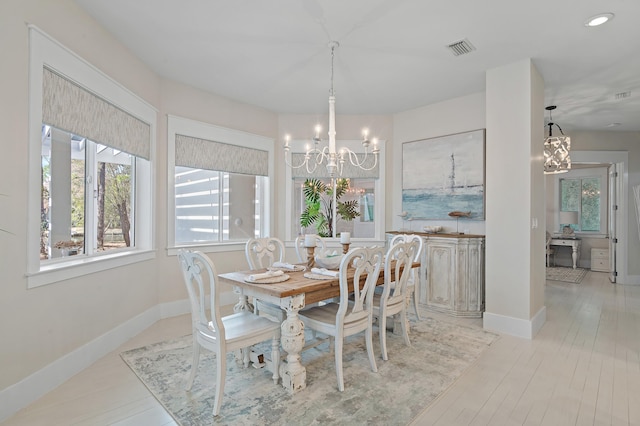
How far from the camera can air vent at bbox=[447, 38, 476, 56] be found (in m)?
3.03

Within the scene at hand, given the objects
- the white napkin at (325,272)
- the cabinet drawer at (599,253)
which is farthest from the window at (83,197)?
the cabinet drawer at (599,253)

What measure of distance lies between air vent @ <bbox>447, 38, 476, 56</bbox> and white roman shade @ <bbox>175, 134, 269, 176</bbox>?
9.45 ft

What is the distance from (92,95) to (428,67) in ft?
10.6

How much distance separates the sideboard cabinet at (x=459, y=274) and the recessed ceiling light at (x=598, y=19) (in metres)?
2.26

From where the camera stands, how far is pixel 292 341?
2264mm

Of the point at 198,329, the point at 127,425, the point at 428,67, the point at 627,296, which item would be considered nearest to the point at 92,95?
the point at 198,329

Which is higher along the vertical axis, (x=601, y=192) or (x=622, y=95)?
(x=622, y=95)

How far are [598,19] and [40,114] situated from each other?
13.9ft

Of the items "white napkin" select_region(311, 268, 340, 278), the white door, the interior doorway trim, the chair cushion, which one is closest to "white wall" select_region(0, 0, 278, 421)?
the chair cushion

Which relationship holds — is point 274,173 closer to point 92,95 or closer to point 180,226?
point 180,226

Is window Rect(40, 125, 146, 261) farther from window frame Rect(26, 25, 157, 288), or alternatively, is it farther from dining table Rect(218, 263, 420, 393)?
dining table Rect(218, 263, 420, 393)

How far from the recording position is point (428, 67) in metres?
3.57

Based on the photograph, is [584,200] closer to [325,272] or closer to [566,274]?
[566,274]

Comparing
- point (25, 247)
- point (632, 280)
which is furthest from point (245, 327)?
point (632, 280)
